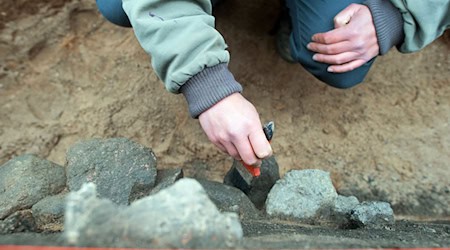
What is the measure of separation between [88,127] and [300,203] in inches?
30.2

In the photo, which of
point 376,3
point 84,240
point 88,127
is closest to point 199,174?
point 88,127

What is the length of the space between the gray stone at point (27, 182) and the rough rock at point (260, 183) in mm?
444

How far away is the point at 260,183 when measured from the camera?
1405mm

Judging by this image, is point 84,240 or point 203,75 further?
point 203,75

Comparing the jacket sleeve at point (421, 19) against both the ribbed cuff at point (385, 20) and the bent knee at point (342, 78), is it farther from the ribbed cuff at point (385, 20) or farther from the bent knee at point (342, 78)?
the bent knee at point (342, 78)

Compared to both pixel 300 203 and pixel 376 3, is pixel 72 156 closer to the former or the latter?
pixel 300 203

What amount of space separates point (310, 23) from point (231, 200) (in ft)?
1.89

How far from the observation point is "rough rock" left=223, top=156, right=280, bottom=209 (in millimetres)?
1380

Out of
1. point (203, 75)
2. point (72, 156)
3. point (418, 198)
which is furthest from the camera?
point (418, 198)

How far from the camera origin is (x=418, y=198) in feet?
5.21

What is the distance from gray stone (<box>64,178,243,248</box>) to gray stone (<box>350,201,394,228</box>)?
553mm

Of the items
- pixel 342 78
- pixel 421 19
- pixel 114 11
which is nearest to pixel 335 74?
pixel 342 78

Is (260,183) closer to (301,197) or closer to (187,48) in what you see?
(301,197)

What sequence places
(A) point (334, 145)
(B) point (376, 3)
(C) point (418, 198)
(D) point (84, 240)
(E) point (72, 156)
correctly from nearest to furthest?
(D) point (84, 240)
(E) point (72, 156)
(B) point (376, 3)
(C) point (418, 198)
(A) point (334, 145)
